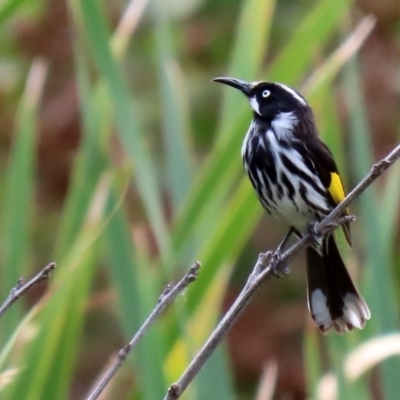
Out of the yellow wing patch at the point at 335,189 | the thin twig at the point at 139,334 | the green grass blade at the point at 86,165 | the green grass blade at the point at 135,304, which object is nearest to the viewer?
the thin twig at the point at 139,334

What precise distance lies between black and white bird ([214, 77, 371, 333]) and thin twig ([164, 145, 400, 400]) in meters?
0.38

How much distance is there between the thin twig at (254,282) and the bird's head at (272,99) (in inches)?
26.2

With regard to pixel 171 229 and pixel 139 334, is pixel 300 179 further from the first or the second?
pixel 139 334

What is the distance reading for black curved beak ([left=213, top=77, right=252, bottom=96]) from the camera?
2750mm

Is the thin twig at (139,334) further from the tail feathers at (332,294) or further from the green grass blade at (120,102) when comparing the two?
the tail feathers at (332,294)

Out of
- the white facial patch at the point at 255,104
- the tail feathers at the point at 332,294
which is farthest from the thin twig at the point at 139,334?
the white facial patch at the point at 255,104

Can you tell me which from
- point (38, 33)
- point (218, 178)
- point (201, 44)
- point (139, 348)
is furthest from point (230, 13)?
point (139, 348)

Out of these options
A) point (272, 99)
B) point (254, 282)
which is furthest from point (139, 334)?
point (272, 99)

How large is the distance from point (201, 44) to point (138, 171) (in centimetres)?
241

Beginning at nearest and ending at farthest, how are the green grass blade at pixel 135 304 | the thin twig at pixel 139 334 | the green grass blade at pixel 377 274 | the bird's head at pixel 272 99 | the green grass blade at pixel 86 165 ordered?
the thin twig at pixel 139 334
the green grass blade at pixel 135 304
the green grass blade at pixel 377 274
the green grass blade at pixel 86 165
the bird's head at pixel 272 99

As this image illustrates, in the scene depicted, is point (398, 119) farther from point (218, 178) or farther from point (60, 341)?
point (60, 341)

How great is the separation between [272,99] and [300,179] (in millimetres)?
320

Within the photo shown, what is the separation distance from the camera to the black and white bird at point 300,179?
2.64 m

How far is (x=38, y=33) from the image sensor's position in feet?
15.0
